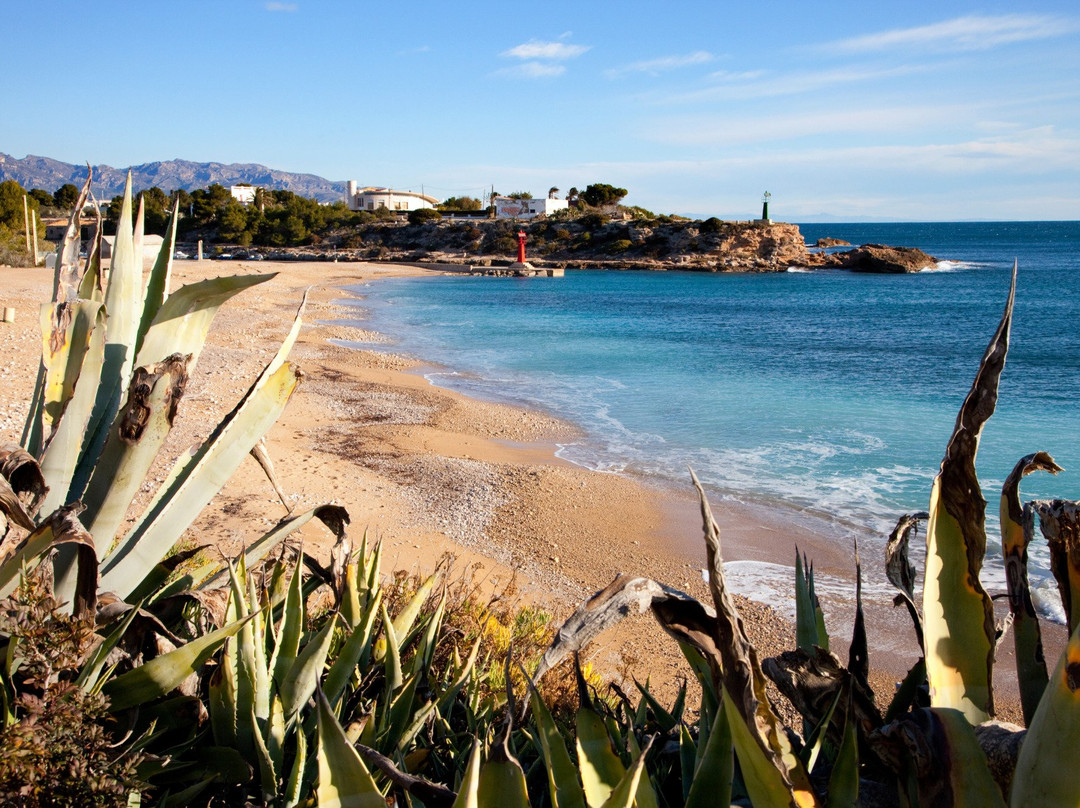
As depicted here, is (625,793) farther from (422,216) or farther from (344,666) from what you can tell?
(422,216)

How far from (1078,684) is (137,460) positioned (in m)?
2.12

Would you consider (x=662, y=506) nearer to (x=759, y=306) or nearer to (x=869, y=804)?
(x=869, y=804)

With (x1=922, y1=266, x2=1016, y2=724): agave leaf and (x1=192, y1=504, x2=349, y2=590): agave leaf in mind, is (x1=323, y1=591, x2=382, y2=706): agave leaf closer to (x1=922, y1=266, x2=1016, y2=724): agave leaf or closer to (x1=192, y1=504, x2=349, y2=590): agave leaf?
(x1=192, y1=504, x2=349, y2=590): agave leaf

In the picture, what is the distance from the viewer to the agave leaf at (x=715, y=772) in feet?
4.68

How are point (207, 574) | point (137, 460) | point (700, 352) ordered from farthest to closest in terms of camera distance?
point (700, 352) < point (207, 574) < point (137, 460)

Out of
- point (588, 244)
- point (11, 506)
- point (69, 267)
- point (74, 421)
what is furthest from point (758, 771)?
point (588, 244)

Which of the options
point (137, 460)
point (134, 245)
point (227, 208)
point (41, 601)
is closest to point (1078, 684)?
point (41, 601)

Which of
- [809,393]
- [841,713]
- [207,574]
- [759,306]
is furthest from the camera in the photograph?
[759,306]

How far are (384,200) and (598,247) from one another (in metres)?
38.6

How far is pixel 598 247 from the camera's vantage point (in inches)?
2849

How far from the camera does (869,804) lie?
143 cm

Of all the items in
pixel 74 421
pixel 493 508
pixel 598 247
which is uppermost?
pixel 598 247

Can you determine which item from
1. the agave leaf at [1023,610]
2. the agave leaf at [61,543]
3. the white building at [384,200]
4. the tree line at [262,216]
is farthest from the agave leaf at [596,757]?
the white building at [384,200]

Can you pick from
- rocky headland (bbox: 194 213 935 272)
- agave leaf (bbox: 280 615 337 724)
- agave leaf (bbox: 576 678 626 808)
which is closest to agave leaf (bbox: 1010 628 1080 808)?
agave leaf (bbox: 576 678 626 808)
